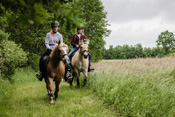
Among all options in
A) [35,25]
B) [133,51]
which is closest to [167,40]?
[133,51]

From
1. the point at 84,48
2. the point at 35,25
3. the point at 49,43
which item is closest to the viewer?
the point at 49,43

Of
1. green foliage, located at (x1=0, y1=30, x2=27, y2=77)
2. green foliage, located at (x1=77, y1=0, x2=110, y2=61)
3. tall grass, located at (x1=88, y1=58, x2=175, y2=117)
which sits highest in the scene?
green foliage, located at (x1=77, y1=0, x2=110, y2=61)

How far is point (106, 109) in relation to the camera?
4.84m

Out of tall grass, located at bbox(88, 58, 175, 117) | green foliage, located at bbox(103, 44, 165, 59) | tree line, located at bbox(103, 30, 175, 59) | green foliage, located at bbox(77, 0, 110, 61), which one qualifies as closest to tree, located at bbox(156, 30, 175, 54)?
tree line, located at bbox(103, 30, 175, 59)

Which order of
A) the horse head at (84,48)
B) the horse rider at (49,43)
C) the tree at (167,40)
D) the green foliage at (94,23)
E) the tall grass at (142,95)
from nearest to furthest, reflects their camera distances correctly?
the tall grass at (142,95) → the horse rider at (49,43) → the horse head at (84,48) → the green foliage at (94,23) → the tree at (167,40)

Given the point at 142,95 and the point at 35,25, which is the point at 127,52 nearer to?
the point at 35,25

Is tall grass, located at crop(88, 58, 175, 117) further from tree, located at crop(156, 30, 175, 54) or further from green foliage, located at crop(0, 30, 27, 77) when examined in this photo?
tree, located at crop(156, 30, 175, 54)

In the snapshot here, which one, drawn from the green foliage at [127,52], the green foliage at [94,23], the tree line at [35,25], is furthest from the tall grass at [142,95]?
the green foliage at [127,52]

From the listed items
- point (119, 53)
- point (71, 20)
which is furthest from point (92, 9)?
point (119, 53)

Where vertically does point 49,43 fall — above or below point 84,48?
above

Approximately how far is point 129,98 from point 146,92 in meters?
0.60

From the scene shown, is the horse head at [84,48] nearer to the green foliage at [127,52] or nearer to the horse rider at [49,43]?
the horse rider at [49,43]

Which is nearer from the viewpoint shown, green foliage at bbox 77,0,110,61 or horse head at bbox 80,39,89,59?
horse head at bbox 80,39,89,59

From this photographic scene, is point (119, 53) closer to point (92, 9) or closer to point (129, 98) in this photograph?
point (92, 9)
